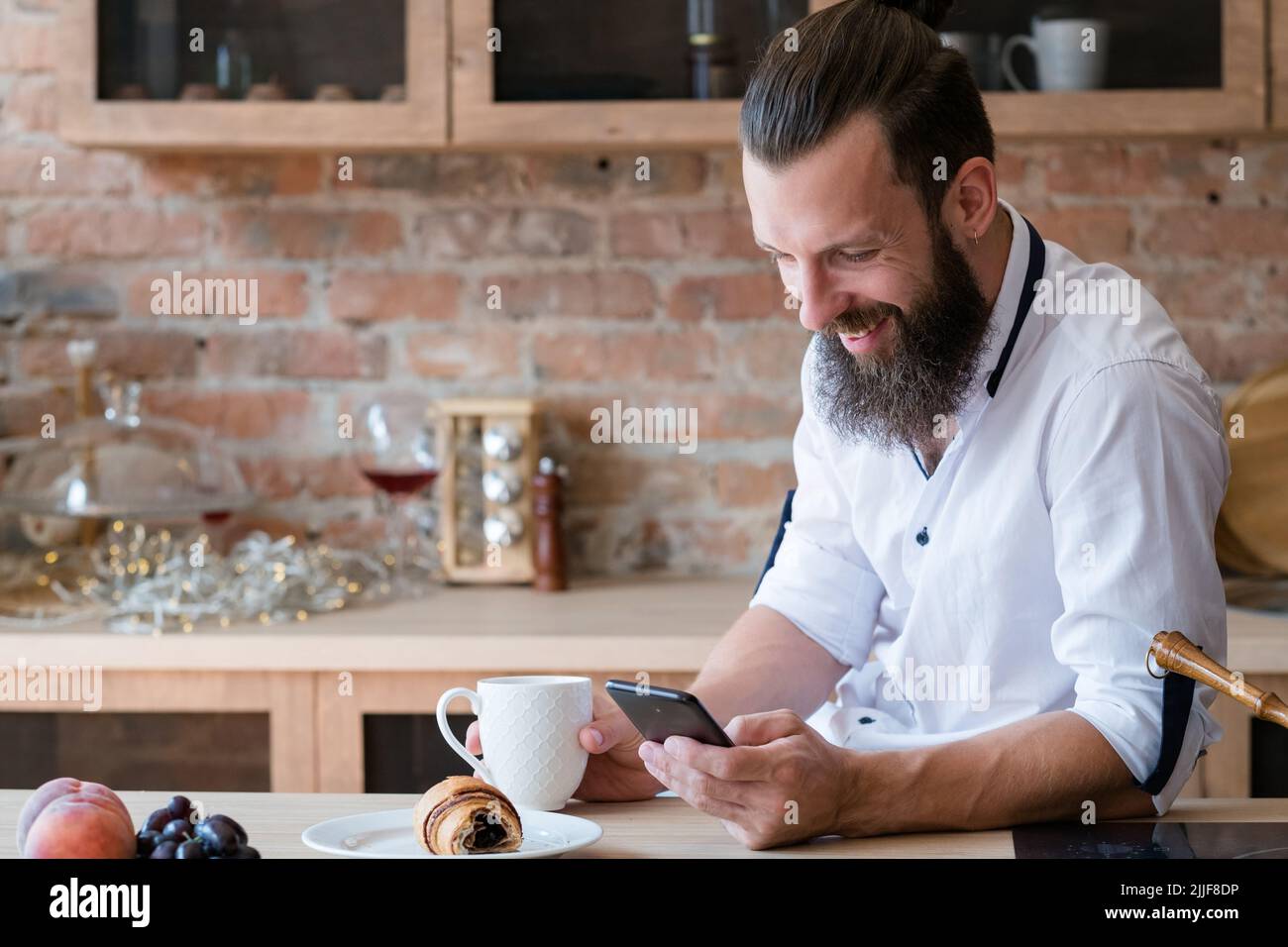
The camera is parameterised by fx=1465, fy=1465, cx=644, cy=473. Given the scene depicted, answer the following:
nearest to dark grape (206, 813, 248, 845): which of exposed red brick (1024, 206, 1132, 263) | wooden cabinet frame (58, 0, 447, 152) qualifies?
wooden cabinet frame (58, 0, 447, 152)

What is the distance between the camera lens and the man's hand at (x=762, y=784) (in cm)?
99

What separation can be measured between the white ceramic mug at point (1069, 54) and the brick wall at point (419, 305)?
1.01 feet

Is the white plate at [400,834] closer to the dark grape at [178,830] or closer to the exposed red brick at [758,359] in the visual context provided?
the dark grape at [178,830]

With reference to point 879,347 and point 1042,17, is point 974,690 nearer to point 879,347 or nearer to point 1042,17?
point 879,347

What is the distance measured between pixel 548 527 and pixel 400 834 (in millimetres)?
1342

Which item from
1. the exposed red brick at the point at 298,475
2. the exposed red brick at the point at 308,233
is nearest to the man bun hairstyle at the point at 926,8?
the exposed red brick at the point at 308,233

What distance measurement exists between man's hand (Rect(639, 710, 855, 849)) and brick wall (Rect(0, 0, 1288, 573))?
4.92ft

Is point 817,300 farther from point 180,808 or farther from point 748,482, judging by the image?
point 748,482

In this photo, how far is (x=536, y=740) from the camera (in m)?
1.09

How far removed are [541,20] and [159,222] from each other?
2.56 ft

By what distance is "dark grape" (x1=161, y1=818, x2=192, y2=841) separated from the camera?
2.89ft

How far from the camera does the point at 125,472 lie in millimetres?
2234

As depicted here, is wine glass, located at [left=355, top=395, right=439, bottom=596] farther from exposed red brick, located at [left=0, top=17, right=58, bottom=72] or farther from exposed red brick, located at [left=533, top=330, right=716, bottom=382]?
exposed red brick, located at [left=0, top=17, right=58, bottom=72]

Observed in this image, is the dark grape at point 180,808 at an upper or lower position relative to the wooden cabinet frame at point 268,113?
lower
